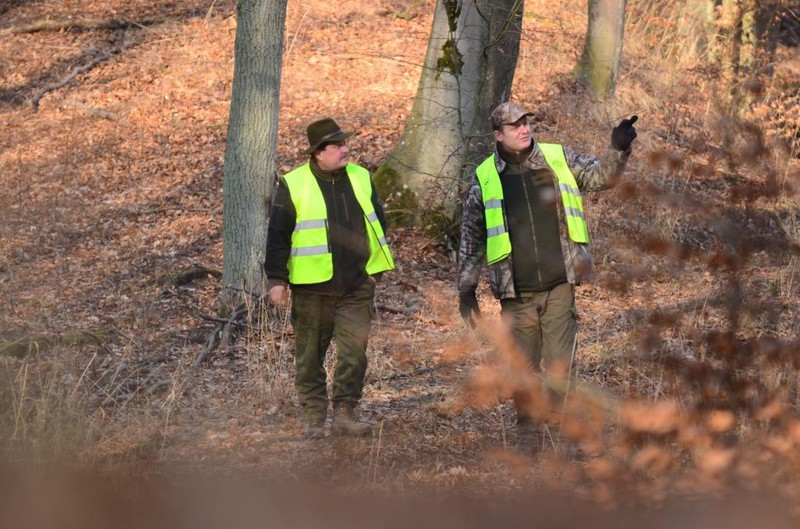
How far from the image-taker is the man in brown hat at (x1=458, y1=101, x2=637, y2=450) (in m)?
6.42

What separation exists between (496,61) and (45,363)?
6081 millimetres

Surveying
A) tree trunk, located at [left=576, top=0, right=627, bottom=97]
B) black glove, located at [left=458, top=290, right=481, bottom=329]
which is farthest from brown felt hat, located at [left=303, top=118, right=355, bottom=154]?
tree trunk, located at [left=576, top=0, right=627, bottom=97]

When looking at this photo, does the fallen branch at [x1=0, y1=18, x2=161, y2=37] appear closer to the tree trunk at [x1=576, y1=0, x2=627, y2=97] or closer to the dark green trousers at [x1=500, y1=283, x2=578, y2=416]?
the tree trunk at [x1=576, y1=0, x2=627, y2=97]

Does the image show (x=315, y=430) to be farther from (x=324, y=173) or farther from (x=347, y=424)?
(x=324, y=173)

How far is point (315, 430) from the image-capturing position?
720 cm

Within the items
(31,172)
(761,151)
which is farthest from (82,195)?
(761,151)

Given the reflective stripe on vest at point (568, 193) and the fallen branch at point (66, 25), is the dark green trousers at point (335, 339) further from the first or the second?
the fallen branch at point (66, 25)

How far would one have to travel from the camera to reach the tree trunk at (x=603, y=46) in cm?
1759

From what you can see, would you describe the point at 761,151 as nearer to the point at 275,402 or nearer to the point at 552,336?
the point at 552,336

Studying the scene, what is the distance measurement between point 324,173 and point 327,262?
577 mm

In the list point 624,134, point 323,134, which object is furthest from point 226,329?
point 624,134

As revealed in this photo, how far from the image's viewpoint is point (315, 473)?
21.5 feet

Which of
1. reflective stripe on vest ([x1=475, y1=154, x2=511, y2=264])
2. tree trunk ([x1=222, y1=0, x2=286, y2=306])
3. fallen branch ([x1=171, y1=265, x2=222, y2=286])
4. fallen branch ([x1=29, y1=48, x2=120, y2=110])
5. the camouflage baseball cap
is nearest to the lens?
the camouflage baseball cap

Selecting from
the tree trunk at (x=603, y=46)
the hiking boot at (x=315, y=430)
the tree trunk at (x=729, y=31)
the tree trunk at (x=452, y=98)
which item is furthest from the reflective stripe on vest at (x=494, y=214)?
the tree trunk at (x=729, y=31)
